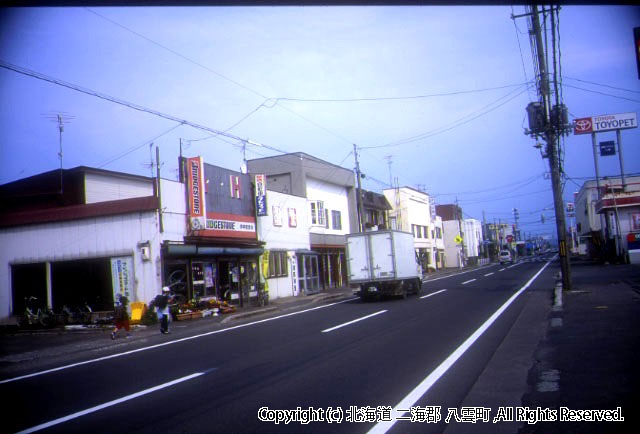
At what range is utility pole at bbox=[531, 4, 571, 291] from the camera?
60.8 ft

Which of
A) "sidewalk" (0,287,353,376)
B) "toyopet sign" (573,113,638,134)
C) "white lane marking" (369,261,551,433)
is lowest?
"sidewalk" (0,287,353,376)

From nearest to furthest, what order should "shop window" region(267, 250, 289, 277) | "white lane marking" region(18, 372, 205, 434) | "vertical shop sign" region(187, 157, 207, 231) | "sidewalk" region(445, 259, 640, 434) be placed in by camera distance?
"sidewalk" region(445, 259, 640, 434) → "white lane marking" region(18, 372, 205, 434) → "vertical shop sign" region(187, 157, 207, 231) → "shop window" region(267, 250, 289, 277)

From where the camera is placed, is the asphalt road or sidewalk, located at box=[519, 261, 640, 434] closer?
sidewalk, located at box=[519, 261, 640, 434]

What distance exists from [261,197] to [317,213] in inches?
358

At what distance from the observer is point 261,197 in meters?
25.7

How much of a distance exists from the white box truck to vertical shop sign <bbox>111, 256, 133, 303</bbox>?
9.90 metres

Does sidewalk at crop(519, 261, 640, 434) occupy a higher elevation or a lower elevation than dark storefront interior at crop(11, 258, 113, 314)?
lower

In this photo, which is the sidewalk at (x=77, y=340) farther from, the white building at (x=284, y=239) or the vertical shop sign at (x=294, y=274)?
the vertical shop sign at (x=294, y=274)

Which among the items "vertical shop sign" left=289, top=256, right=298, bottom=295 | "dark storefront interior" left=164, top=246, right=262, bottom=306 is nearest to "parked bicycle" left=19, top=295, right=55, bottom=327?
"dark storefront interior" left=164, top=246, right=262, bottom=306

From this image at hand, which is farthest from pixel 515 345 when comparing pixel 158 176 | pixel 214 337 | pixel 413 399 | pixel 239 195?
pixel 239 195

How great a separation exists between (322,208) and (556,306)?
21934 millimetres

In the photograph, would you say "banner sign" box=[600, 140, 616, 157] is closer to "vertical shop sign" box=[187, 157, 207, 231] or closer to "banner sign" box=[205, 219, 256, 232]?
"banner sign" box=[205, 219, 256, 232]

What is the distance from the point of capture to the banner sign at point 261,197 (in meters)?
25.6

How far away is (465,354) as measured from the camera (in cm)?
877
